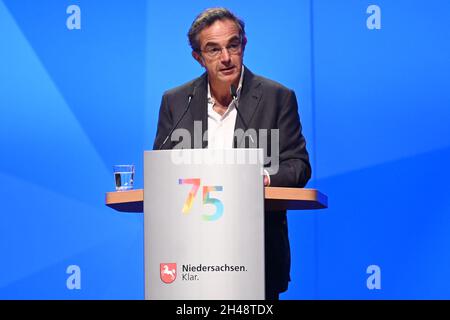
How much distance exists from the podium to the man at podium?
0.56m

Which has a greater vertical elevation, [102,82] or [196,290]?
[102,82]

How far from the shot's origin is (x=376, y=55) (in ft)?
14.6

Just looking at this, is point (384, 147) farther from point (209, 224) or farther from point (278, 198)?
point (209, 224)

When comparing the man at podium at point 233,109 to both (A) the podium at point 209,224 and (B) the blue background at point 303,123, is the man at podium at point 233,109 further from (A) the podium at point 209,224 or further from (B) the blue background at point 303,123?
(B) the blue background at point 303,123

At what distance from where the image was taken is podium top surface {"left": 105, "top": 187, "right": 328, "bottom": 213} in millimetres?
2803

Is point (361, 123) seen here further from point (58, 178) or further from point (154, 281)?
point (154, 281)

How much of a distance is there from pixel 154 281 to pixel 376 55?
2.23 metres

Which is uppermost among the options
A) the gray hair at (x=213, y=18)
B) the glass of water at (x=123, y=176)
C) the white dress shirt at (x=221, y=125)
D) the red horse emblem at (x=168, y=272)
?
the gray hair at (x=213, y=18)

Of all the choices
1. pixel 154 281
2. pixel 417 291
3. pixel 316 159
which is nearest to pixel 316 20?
pixel 316 159

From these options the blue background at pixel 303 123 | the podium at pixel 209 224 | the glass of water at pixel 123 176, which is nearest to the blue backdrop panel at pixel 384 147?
the blue background at pixel 303 123

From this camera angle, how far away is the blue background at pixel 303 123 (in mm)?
4422

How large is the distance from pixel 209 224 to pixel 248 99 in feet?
3.08

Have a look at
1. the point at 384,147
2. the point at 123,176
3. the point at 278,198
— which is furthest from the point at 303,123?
the point at 278,198

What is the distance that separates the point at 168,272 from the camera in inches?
107
